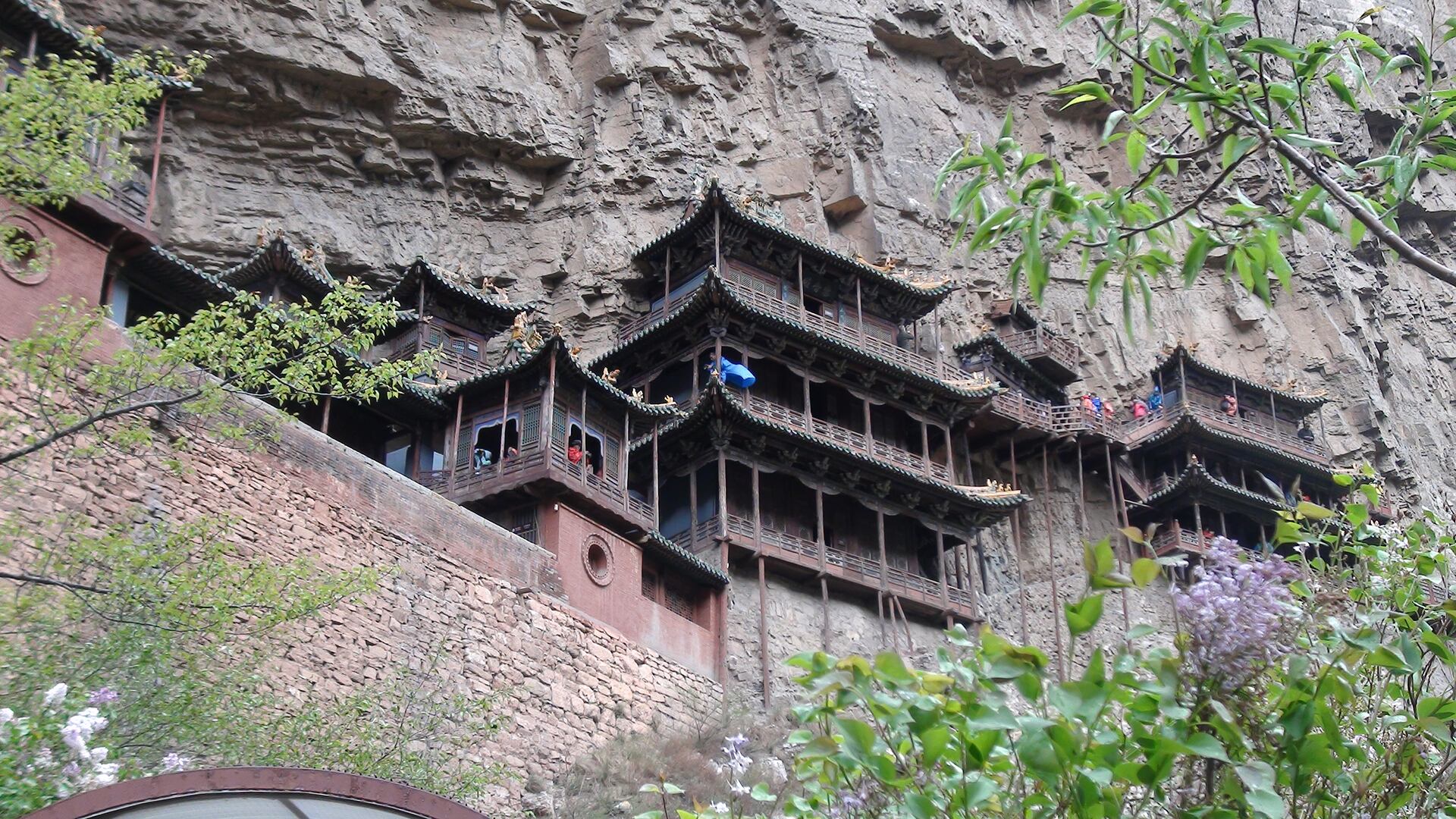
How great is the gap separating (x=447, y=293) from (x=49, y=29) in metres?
11.4

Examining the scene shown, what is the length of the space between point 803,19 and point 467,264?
11874 mm

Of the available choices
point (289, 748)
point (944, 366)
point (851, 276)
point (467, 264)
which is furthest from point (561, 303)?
point (289, 748)

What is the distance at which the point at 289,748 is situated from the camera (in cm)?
1204

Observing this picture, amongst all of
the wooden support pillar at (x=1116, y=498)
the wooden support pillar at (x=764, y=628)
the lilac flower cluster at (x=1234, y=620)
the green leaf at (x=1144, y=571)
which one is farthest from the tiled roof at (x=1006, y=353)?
the green leaf at (x=1144, y=571)

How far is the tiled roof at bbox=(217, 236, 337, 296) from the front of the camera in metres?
24.5

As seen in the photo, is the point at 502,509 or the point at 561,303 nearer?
the point at 502,509

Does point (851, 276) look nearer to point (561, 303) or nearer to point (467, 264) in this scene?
point (561, 303)

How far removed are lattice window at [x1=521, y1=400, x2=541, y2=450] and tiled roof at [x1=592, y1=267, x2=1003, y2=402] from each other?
5.55 meters

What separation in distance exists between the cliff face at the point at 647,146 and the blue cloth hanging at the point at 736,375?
14.5 ft

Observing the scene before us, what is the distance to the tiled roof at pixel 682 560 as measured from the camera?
75.3ft

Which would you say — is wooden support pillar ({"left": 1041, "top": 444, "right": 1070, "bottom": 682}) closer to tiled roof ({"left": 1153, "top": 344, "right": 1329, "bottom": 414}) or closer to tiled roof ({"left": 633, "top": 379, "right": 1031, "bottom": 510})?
tiled roof ({"left": 633, "top": 379, "right": 1031, "bottom": 510})

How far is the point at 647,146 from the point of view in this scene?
34.1 m

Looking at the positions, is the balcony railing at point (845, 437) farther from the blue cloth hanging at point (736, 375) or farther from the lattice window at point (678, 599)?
the lattice window at point (678, 599)

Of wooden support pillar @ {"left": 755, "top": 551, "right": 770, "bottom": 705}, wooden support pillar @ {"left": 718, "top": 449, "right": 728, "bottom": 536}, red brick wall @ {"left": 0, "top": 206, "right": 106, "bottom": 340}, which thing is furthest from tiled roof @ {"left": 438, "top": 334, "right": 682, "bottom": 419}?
red brick wall @ {"left": 0, "top": 206, "right": 106, "bottom": 340}
